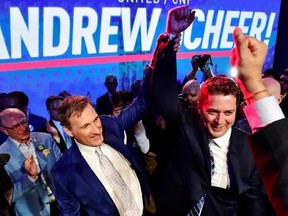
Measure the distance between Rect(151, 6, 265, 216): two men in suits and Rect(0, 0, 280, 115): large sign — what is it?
2.80 metres

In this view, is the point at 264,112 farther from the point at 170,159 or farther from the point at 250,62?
the point at 170,159

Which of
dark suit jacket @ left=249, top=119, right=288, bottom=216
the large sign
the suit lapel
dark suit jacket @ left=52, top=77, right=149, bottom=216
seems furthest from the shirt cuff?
the large sign

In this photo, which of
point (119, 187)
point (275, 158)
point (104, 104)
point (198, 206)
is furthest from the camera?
point (104, 104)

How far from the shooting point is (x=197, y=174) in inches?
67.2

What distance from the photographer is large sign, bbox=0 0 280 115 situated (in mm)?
4016

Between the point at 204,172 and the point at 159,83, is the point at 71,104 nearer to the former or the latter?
the point at 159,83

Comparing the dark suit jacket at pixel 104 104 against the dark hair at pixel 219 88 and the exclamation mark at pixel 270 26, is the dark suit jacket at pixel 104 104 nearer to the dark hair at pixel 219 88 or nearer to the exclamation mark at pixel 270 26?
the dark hair at pixel 219 88

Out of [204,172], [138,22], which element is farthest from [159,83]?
[138,22]

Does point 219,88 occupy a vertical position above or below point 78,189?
above

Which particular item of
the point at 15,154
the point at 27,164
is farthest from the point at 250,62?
the point at 15,154

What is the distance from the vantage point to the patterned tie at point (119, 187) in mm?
1847

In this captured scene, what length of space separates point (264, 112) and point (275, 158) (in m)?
0.08

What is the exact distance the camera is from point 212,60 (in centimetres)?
585

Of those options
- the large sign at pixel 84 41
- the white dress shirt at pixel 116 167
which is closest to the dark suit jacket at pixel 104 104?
the large sign at pixel 84 41
